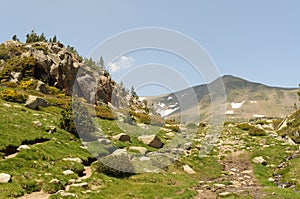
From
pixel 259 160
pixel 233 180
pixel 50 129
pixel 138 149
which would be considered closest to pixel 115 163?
pixel 138 149

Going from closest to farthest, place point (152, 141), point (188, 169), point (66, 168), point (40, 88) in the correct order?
point (66, 168)
point (188, 169)
point (152, 141)
point (40, 88)

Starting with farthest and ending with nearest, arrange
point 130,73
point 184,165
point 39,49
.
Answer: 1. point 39,49
2. point 130,73
3. point 184,165

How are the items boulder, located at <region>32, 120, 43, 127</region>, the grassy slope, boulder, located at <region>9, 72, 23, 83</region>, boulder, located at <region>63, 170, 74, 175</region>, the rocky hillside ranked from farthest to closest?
the rocky hillside < boulder, located at <region>9, 72, 23, 83</region> < boulder, located at <region>32, 120, 43, 127</region> < boulder, located at <region>63, 170, 74, 175</region> < the grassy slope

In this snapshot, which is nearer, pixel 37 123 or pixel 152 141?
pixel 37 123

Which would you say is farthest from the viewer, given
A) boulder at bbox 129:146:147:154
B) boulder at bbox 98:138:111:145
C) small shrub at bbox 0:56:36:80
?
small shrub at bbox 0:56:36:80

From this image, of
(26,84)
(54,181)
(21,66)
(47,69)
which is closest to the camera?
(54,181)

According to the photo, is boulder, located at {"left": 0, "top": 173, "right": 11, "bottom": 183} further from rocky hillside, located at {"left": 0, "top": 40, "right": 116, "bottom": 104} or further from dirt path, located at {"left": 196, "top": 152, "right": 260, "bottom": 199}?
rocky hillside, located at {"left": 0, "top": 40, "right": 116, "bottom": 104}

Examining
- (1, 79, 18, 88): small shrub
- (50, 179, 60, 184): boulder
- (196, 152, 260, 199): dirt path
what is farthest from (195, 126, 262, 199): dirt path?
(1, 79, 18, 88): small shrub

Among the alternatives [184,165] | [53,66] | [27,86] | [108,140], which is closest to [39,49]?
[53,66]

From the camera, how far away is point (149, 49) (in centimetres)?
3356

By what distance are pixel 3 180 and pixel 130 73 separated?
2192cm

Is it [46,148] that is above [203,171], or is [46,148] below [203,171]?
above

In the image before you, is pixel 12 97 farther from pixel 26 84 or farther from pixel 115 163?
pixel 115 163

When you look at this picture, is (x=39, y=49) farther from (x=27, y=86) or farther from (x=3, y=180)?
(x=3, y=180)
